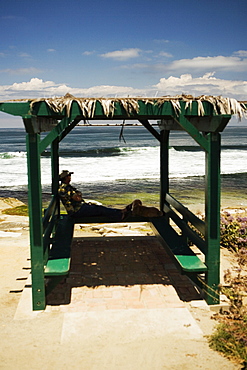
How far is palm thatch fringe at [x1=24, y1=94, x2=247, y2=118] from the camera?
5305 millimetres

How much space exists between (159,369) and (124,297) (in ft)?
5.75

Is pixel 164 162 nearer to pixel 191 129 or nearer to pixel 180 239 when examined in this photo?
pixel 180 239

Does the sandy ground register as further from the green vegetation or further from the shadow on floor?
the shadow on floor

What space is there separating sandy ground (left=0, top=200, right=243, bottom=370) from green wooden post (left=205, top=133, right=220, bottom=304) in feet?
1.00

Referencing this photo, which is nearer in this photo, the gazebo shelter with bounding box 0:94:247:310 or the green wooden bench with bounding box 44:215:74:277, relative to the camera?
the gazebo shelter with bounding box 0:94:247:310

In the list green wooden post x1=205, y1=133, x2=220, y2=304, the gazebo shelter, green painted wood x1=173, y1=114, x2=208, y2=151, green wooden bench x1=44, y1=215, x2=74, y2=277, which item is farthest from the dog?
green painted wood x1=173, y1=114, x2=208, y2=151

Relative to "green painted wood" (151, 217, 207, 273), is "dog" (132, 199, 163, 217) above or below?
above

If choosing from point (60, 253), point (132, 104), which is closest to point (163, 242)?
point (60, 253)

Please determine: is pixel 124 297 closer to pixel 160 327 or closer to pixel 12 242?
pixel 160 327

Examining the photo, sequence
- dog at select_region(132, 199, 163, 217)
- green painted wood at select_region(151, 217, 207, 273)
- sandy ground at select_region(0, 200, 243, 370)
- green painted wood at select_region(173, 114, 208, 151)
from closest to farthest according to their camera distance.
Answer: sandy ground at select_region(0, 200, 243, 370) → green painted wood at select_region(173, 114, 208, 151) → green painted wood at select_region(151, 217, 207, 273) → dog at select_region(132, 199, 163, 217)

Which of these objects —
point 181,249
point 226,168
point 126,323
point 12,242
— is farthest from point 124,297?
point 226,168

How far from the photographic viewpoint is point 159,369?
426 cm

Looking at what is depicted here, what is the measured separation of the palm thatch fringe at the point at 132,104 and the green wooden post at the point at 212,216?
1.27 ft

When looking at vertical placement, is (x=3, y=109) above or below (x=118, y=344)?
above
